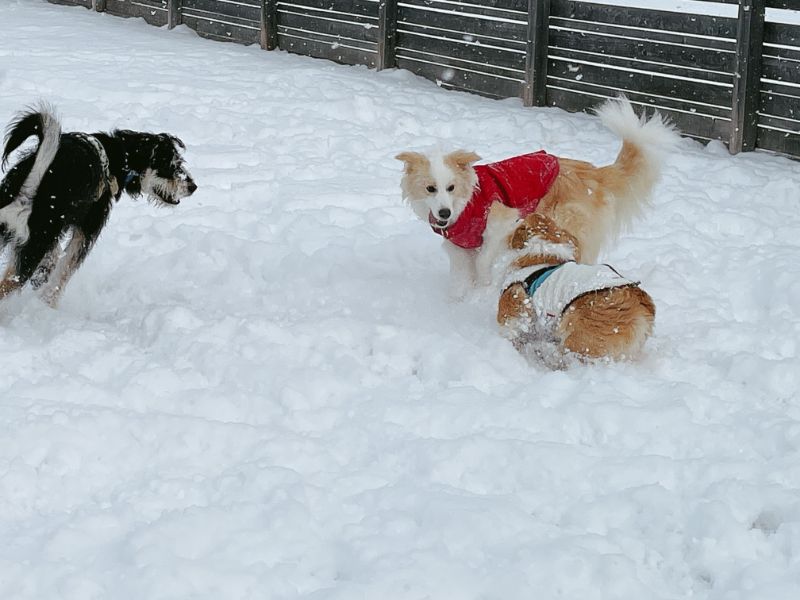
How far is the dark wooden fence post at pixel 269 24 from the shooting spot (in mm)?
11500

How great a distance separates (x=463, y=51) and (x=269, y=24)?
313 centimetres

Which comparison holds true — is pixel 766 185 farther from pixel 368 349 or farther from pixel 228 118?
pixel 228 118

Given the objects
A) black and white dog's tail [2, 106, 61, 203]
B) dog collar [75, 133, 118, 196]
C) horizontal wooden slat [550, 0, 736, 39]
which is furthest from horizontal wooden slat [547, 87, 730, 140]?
black and white dog's tail [2, 106, 61, 203]

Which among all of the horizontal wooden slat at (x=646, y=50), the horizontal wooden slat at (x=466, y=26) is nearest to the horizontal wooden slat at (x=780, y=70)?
the horizontal wooden slat at (x=646, y=50)

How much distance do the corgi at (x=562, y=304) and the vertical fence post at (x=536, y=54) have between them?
452 cm

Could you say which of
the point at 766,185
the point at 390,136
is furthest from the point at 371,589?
the point at 390,136

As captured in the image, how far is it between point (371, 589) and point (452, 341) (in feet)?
6.34

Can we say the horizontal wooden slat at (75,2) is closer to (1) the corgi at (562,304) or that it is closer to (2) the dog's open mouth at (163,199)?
(2) the dog's open mouth at (163,199)

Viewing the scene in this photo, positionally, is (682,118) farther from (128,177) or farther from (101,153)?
(101,153)

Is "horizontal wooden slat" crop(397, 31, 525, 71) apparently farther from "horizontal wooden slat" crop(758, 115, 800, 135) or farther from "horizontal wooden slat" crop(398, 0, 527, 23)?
"horizontal wooden slat" crop(758, 115, 800, 135)

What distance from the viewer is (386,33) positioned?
1024 centimetres

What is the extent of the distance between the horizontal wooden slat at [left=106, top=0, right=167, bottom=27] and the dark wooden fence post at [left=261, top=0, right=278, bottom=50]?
8.09ft

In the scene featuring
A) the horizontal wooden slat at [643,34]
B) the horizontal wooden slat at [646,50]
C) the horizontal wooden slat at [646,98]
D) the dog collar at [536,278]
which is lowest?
the dog collar at [536,278]

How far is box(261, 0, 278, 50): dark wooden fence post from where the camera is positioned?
11.5m
